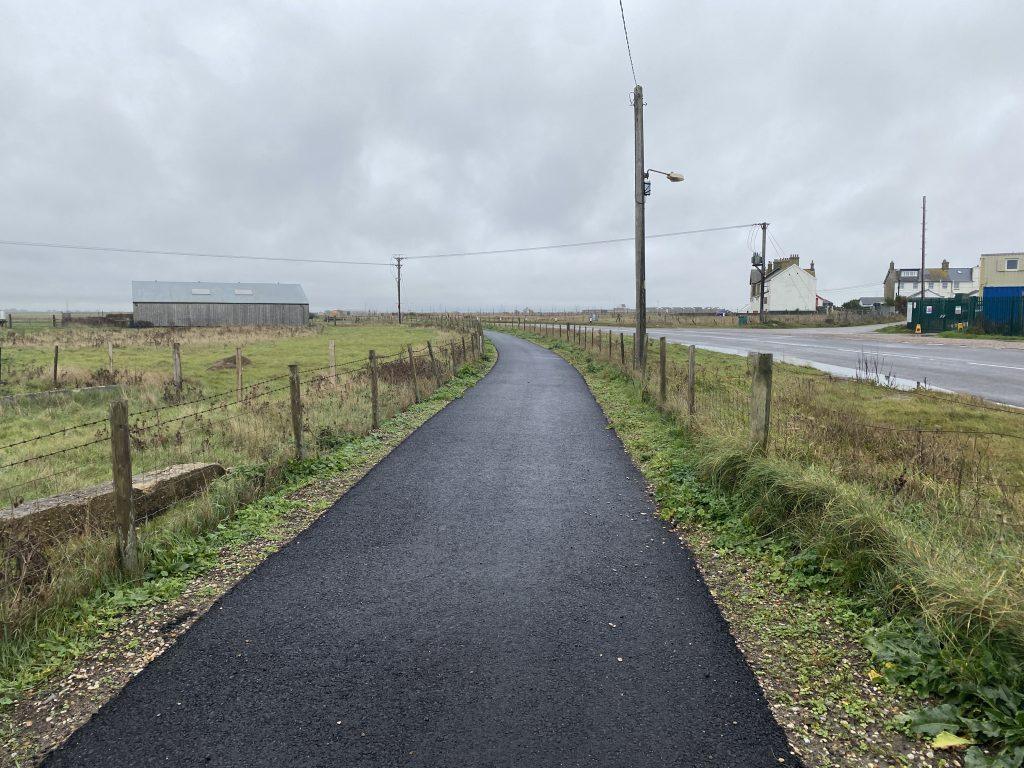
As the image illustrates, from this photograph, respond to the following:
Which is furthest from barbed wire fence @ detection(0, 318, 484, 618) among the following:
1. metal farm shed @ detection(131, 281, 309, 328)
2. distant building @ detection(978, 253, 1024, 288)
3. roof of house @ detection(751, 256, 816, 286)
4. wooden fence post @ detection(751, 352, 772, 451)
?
roof of house @ detection(751, 256, 816, 286)

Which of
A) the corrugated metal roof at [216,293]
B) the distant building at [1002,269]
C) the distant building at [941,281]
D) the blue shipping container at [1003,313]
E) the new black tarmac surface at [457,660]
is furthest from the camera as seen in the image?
the distant building at [941,281]

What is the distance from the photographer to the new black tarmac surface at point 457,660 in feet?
9.88

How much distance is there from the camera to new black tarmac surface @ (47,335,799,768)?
3.01m

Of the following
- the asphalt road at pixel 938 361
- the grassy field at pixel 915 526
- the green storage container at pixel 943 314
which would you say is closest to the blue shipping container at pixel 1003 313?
the green storage container at pixel 943 314

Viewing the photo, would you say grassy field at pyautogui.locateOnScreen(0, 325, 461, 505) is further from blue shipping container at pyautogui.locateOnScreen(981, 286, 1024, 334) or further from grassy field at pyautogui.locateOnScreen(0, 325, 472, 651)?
blue shipping container at pyautogui.locateOnScreen(981, 286, 1024, 334)

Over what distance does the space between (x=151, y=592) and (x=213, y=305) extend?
236ft

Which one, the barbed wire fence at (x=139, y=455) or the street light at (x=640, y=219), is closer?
the barbed wire fence at (x=139, y=455)

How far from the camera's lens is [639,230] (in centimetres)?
1830

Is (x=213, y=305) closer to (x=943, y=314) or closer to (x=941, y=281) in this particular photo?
(x=943, y=314)

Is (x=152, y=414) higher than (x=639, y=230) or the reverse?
the reverse

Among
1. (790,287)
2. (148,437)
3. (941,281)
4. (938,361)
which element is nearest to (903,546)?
(148,437)

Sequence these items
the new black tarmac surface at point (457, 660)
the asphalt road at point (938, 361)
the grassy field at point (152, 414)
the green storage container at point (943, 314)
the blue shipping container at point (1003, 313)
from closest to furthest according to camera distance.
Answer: the new black tarmac surface at point (457, 660) → the grassy field at point (152, 414) → the asphalt road at point (938, 361) → the blue shipping container at point (1003, 313) → the green storage container at point (943, 314)

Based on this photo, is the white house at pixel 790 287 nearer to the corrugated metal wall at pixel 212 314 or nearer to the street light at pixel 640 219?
the corrugated metal wall at pixel 212 314

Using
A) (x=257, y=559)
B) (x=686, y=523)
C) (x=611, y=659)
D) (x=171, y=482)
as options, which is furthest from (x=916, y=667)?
(x=171, y=482)
